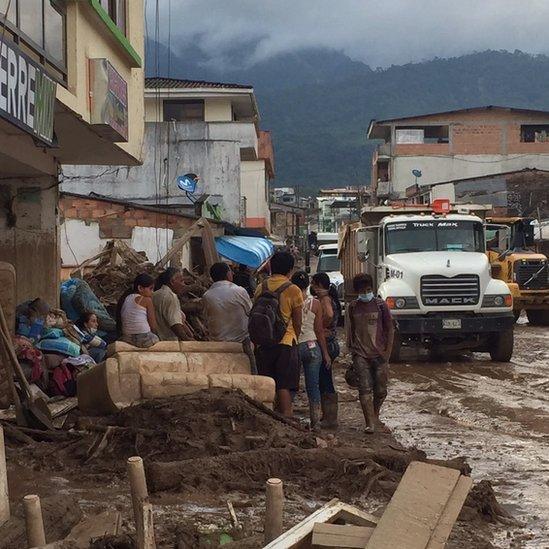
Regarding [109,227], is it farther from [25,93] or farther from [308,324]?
[25,93]

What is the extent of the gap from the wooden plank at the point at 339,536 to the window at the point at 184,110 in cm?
3288

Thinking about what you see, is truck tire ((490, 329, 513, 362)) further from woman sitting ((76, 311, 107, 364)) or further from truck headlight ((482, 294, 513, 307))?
woman sitting ((76, 311, 107, 364))

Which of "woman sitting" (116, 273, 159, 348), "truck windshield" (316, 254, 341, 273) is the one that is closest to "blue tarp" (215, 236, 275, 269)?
"truck windshield" (316, 254, 341, 273)

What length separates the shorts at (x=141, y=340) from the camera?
324 inches

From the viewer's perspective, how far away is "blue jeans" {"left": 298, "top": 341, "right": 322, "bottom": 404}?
8508 mm

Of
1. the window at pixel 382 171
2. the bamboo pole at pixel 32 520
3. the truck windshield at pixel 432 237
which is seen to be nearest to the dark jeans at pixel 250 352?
the bamboo pole at pixel 32 520

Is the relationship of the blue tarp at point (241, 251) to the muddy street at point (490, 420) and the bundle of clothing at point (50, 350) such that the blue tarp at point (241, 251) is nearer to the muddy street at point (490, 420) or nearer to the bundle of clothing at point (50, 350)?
the muddy street at point (490, 420)

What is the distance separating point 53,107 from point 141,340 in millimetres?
2331

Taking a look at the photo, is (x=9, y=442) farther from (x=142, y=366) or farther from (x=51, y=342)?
(x=51, y=342)

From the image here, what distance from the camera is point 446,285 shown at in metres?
14.5

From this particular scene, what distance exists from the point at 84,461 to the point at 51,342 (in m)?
3.16

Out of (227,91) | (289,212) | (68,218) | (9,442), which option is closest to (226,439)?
(9,442)

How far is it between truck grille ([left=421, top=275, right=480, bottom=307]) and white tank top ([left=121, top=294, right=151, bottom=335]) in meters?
6.56

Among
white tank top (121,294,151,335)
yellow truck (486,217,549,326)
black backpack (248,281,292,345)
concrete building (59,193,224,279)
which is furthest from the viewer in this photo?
yellow truck (486,217,549,326)
